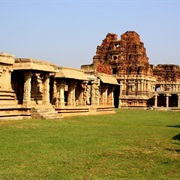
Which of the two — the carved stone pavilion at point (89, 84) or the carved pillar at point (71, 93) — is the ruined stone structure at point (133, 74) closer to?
the carved stone pavilion at point (89, 84)

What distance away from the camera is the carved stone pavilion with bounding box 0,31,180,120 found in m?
20.0

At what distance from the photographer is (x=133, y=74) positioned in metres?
52.4

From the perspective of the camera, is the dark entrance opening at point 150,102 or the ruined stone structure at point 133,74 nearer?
the ruined stone structure at point 133,74

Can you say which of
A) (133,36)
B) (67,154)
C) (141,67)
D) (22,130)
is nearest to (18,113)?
(22,130)

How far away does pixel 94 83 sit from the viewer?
98.0 feet

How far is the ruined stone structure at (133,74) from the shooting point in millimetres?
50906

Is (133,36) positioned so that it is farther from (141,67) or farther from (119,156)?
(119,156)

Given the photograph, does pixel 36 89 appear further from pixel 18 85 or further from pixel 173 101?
pixel 173 101

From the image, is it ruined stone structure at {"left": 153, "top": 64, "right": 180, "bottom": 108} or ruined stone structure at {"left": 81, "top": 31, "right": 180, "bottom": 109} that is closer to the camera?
ruined stone structure at {"left": 81, "top": 31, "right": 180, "bottom": 109}

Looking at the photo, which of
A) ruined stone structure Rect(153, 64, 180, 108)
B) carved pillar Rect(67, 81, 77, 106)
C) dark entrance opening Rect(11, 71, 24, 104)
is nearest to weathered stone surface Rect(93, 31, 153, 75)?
ruined stone structure Rect(153, 64, 180, 108)

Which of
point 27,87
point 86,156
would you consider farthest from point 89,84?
point 86,156

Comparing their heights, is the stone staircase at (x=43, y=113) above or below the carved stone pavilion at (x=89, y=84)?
below

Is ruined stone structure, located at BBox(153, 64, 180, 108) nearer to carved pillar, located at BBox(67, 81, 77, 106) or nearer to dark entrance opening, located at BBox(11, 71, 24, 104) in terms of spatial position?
carved pillar, located at BBox(67, 81, 77, 106)

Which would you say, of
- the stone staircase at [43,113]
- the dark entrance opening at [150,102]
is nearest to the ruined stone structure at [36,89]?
the stone staircase at [43,113]
